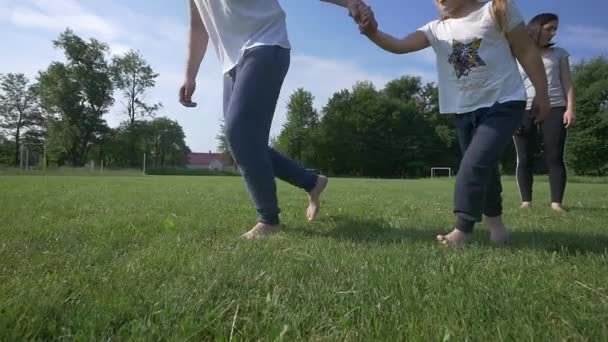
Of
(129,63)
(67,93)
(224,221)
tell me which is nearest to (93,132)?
(67,93)

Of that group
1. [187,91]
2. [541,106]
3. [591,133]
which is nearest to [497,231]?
[541,106]

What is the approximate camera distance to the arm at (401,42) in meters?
3.15

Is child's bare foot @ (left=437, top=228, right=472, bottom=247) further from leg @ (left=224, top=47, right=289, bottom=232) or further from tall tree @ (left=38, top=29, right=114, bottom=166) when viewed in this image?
tall tree @ (left=38, top=29, right=114, bottom=166)

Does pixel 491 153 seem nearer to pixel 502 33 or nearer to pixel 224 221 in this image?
pixel 502 33

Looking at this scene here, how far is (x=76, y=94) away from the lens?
54094 millimetres

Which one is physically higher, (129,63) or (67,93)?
(129,63)

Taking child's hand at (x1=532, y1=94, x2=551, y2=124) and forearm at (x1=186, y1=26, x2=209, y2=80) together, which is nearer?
child's hand at (x1=532, y1=94, x2=551, y2=124)

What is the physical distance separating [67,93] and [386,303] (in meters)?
60.1

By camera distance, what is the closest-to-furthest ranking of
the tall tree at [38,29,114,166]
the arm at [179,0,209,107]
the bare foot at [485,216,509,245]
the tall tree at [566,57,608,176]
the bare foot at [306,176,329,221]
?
1. the bare foot at [485,216,509,245]
2. the arm at [179,0,209,107]
3. the bare foot at [306,176,329,221]
4. the tall tree at [566,57,608,176]
5. the tall tree at [38,29,114,166]

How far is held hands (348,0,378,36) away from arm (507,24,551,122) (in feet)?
2.86

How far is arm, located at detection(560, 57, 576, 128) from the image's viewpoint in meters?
5.04

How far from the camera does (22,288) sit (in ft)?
5.10

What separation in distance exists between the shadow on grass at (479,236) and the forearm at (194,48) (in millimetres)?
1541

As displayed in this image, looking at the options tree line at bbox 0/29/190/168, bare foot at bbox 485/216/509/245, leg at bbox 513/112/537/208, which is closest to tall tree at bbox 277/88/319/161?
tree line at bbox 0/29/190/168
